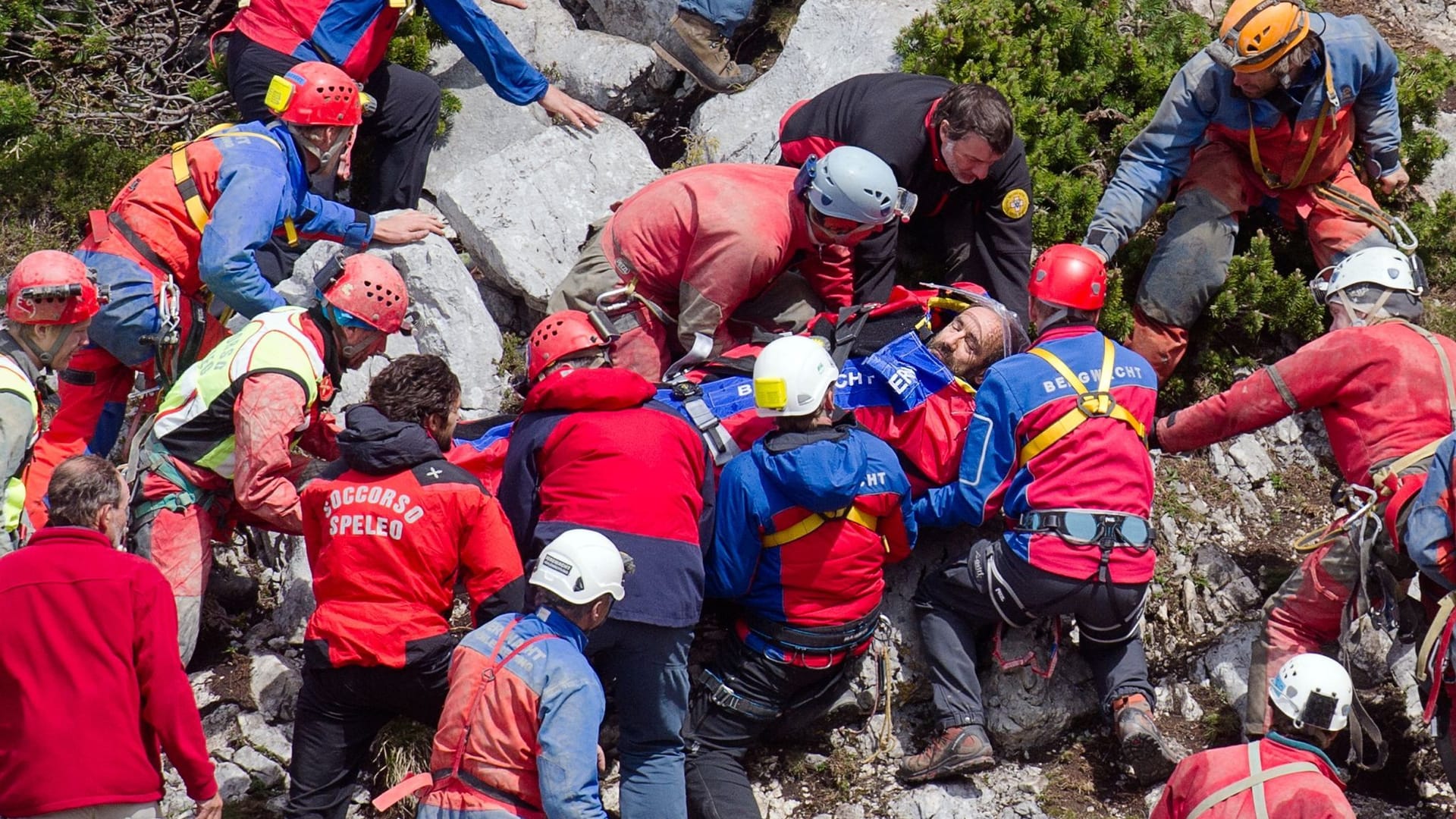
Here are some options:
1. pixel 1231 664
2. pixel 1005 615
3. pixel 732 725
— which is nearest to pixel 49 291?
pixel 732 725

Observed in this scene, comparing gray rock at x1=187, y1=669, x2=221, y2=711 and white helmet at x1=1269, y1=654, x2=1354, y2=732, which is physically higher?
white helmet at x1=1269, y1=654, x2=1354, y2=732

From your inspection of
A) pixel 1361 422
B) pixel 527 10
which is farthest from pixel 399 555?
pixel 527 10

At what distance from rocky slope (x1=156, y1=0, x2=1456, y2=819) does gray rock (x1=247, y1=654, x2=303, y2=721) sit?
1 cm

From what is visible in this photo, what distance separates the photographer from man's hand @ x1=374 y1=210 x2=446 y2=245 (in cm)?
790

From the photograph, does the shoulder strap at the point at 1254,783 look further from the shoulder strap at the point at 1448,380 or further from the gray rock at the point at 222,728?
the gray rock at the point at 222,728

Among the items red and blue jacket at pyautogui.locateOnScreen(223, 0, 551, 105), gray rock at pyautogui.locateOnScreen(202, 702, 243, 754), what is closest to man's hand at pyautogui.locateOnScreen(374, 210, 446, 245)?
red and blue jacket at pyautogui.locateOnScreen(223, 0, 551, 105)

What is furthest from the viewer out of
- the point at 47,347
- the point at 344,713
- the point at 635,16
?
the point at 635,16

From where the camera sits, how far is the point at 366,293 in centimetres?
614

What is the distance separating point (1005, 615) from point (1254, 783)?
1620 millimetres

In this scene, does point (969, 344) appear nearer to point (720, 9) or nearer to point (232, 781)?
point (720, 9)

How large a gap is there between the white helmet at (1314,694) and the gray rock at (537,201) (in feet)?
15.4

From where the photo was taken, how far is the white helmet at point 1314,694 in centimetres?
493

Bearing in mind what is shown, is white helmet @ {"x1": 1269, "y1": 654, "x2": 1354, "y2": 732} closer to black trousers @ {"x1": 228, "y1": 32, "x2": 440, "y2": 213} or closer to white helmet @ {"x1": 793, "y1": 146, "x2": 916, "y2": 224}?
white helmet @ {"x1": 793, "y1": 146, "x2": 916, "y2": 224}

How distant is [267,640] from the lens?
7.24 m
